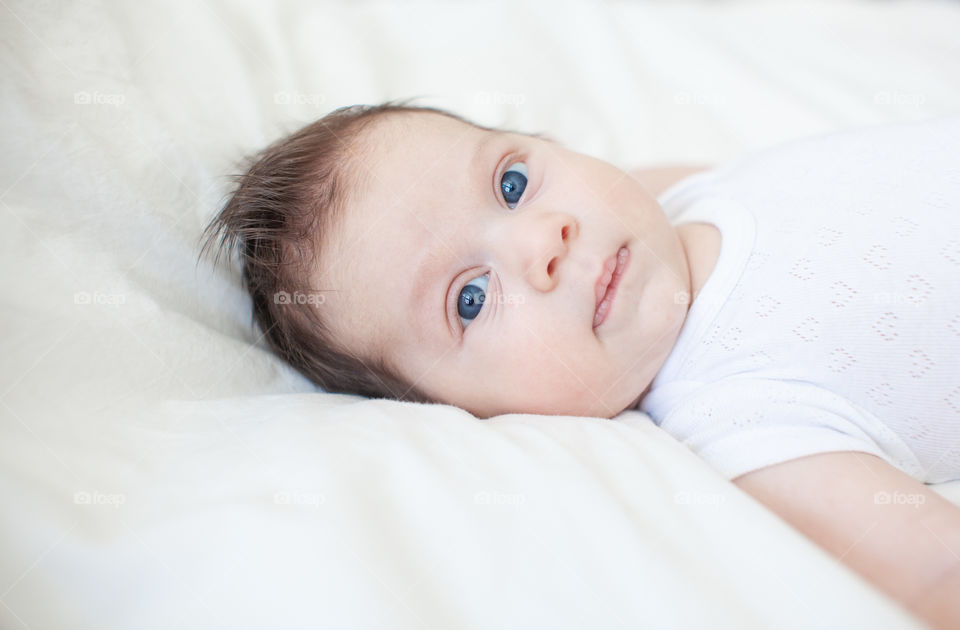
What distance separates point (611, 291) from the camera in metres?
1.03

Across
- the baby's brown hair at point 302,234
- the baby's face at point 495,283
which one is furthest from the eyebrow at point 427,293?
the baby's brown hair at point 302,234

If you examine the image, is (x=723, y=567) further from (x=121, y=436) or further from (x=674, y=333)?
(x=121, y=436)

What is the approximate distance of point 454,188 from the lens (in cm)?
104

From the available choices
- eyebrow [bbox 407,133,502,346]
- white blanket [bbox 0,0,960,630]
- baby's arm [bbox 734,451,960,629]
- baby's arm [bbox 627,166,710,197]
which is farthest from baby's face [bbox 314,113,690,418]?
baby's arm [bbox 627,166,710,197]

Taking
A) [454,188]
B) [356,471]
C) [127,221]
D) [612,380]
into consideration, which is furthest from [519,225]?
[127,221]

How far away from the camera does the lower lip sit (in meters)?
1.02

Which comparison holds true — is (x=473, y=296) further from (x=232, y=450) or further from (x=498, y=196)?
(x=232, y=450)

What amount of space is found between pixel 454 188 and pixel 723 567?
0.64 m

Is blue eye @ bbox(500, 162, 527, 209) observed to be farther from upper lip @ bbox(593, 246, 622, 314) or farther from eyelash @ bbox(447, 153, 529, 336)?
upper lip @ bbox(593, 246, 622, 314)

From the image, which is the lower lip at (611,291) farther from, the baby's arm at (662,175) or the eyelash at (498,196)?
the baby's arm at (662,175)

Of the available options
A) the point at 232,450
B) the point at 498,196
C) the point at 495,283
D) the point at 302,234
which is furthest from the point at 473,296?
the point at 232,450

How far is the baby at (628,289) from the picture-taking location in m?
0.95

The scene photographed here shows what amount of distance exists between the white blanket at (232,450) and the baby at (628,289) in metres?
0.10

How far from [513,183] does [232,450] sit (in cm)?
60
